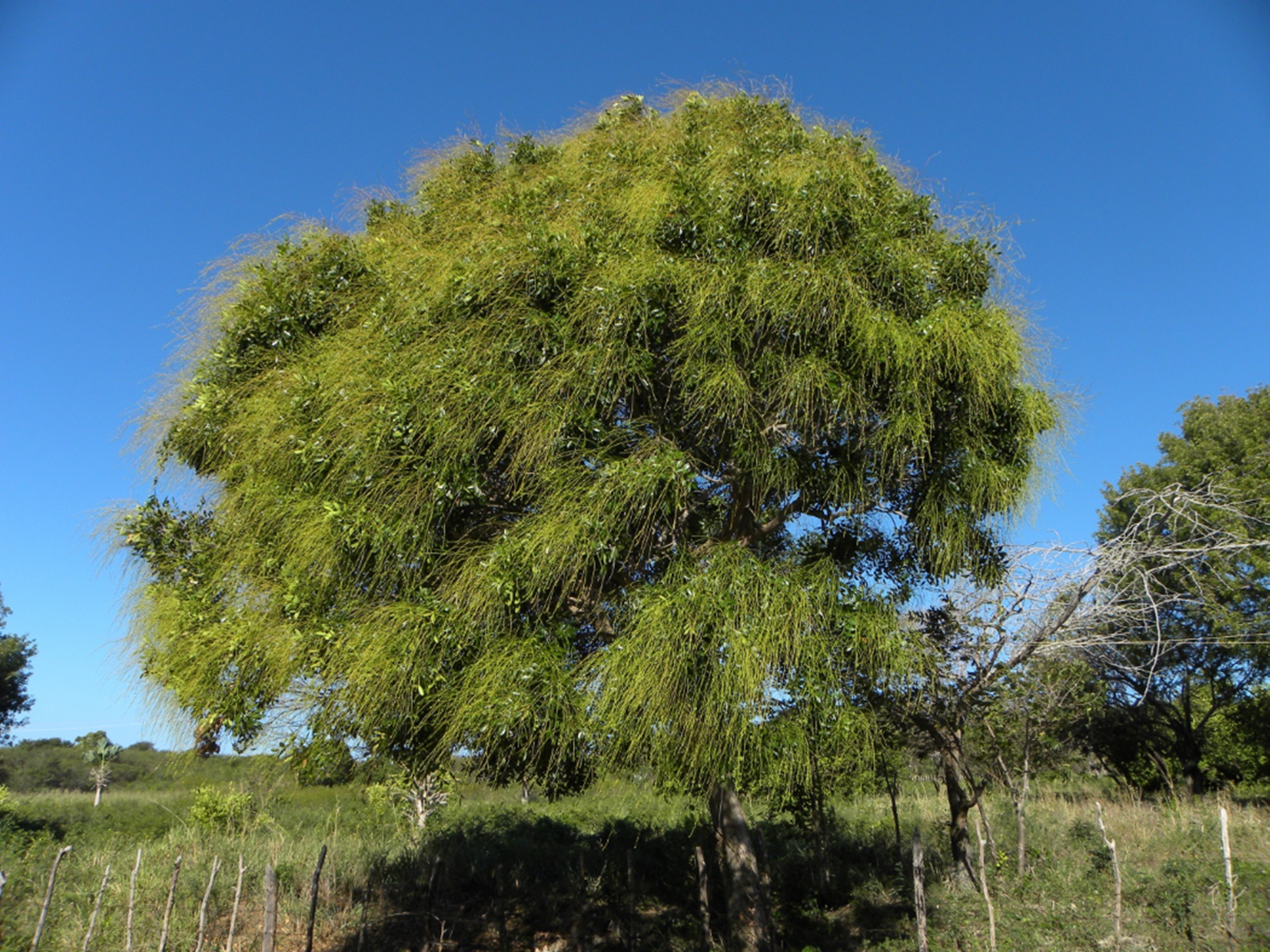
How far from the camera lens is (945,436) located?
15.9 feet

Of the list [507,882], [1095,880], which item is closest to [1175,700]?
[1095,880]

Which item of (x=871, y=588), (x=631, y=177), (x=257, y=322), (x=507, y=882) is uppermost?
(x=631, y=177)

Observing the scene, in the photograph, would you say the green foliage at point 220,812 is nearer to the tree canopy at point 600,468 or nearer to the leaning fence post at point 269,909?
the leaning fence post at point 269,909

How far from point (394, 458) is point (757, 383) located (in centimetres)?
218

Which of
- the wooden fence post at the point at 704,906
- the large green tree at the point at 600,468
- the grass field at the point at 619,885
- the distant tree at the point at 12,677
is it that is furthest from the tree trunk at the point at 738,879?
the distant tree at the point at 12,677

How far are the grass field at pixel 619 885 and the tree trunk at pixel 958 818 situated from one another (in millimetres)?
188

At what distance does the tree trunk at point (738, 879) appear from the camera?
567cm

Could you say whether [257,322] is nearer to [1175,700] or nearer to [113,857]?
[113,857]

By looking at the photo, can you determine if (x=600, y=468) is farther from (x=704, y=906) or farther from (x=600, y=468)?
(x=704, y=906)

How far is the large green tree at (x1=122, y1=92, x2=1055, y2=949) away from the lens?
421 centimetres

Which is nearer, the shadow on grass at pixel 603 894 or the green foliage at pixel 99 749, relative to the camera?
the shadow on grass at pixel 603 894

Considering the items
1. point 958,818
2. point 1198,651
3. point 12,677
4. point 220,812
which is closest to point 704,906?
point 958,818

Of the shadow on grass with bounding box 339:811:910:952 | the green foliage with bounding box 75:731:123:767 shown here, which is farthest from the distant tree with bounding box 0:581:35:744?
the shadow on grass with bounding box 339:811:910:952

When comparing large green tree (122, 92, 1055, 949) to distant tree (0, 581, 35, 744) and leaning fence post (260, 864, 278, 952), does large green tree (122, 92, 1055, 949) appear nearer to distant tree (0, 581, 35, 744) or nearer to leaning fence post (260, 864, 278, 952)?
leaning fence post (260, 864, 278, 952)
